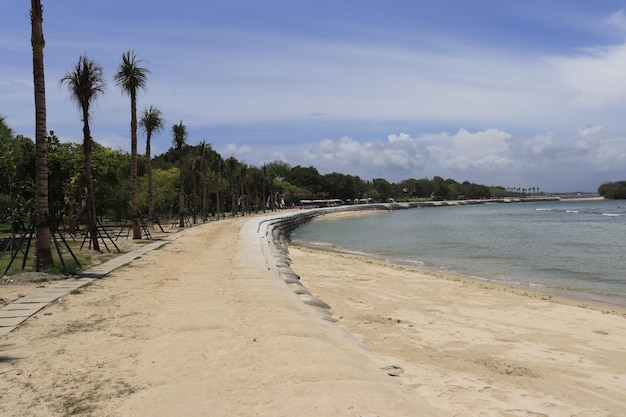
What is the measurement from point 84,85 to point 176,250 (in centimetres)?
806

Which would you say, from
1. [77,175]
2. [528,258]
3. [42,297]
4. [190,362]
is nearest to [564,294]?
[528,258]

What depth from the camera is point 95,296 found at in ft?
34.5

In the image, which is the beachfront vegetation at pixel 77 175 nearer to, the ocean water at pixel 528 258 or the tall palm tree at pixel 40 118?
the tall palm tree at pixel 40 118

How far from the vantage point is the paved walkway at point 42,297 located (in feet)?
27.0

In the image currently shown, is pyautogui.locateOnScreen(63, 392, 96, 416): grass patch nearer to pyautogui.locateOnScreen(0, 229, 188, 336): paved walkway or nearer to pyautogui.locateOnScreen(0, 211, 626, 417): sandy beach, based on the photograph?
pyautogui.locateOnScreen(0, 211, 626, 417): sandy beach

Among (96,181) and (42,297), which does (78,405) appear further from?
(96,181)

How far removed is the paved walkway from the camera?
27.0 feet

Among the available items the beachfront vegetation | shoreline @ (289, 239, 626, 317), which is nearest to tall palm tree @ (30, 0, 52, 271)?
the beachfront vegetation

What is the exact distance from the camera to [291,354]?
6379 mm

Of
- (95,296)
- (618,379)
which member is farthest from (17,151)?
(618,379)

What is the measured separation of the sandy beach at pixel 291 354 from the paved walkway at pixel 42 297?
25 cm

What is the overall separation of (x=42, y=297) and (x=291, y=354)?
684 cm

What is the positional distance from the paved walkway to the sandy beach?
249 millimetres

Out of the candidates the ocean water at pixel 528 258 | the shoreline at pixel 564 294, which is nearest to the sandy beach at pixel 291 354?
the shoreline at pixel 564 294
